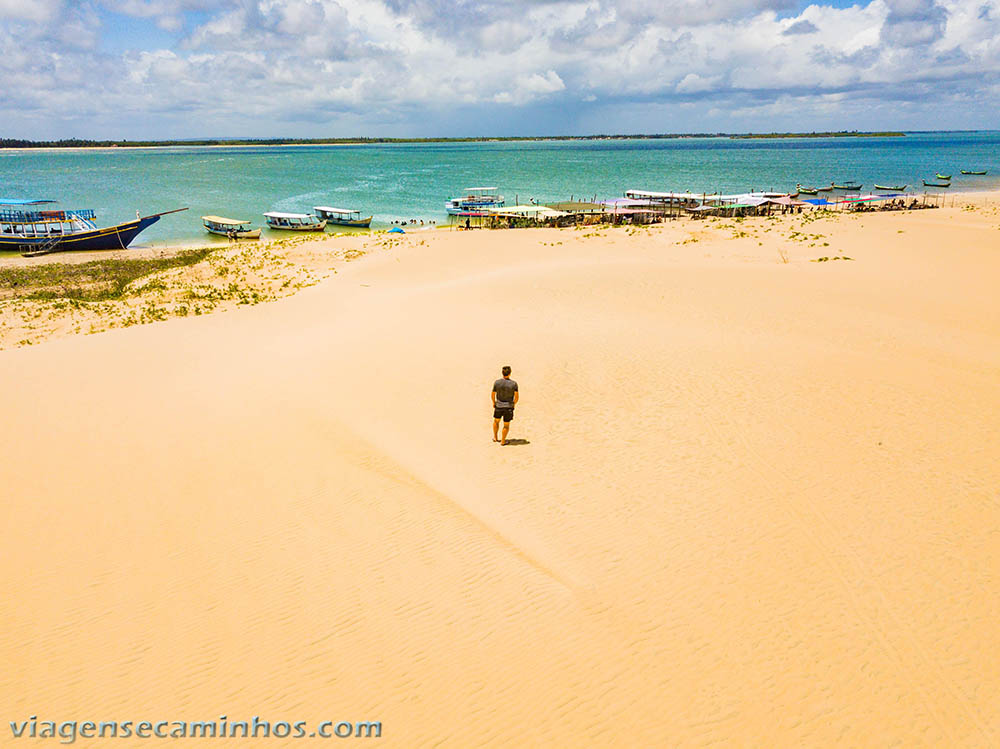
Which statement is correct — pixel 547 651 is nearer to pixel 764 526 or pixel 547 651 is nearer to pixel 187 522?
pixel 764 526

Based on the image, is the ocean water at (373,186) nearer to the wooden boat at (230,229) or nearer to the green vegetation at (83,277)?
the wooden boat at (230,229)

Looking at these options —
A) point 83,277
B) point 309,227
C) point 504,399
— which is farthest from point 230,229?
point 504,399

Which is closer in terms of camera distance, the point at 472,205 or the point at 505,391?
A: the point at 505,391

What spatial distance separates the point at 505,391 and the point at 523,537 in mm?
3281

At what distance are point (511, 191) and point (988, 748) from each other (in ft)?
280

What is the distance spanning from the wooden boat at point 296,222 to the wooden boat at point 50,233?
12.8 meters

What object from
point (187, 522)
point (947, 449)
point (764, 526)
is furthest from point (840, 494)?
point (187, 522)

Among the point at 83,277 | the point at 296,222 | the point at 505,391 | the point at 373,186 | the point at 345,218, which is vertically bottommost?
the point at 83,277

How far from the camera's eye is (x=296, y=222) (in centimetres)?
5516

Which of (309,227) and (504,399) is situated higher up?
(309,227)

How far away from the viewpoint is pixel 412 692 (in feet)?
20.9

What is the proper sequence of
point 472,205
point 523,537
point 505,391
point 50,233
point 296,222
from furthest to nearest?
point 472,205
point 296,222
point 50,233
point 505,391
point 523,537

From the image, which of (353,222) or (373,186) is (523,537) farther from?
(373,186)

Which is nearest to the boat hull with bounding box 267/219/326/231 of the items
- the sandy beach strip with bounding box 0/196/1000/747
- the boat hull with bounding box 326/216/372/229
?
the boat hull with bounding box 326/216/372/229
